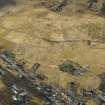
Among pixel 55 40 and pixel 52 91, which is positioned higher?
pixel 55 40

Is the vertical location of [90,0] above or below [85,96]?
above

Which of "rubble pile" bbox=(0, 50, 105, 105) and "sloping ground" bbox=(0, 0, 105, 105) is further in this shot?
"sloping ground" bbox=(0, 0, 105, 105)

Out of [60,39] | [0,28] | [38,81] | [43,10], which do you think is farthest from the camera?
[43,10]

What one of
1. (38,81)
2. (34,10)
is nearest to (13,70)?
(38,81)

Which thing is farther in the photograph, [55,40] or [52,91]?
[55,40]

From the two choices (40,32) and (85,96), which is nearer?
(85,96)

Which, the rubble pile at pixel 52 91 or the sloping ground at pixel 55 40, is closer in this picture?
the rubble pile at pixel 52 91

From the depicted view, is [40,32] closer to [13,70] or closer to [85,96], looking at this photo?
[13,70]

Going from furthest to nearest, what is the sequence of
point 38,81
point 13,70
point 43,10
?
point 43,10, point 13,70, point 38,81
